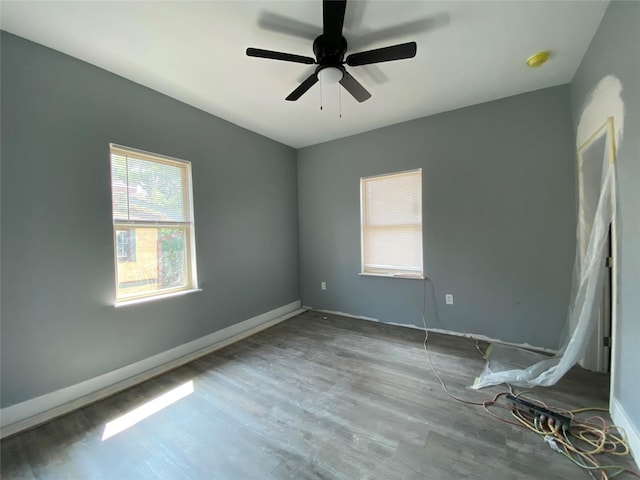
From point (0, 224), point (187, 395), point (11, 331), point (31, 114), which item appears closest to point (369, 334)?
point (187, 395)

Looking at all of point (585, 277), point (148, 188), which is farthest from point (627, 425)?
point (148, 188)

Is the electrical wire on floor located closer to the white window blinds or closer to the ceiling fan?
the ceiling fan

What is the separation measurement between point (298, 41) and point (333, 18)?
1.91ft

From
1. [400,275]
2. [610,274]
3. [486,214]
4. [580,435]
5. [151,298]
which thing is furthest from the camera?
[400,275]

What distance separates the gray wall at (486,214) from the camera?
8.50 feet

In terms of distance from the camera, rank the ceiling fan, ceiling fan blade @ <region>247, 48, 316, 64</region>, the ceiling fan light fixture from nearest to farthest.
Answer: the ceiling fan → ceiling fan blade @ <region>247, 48, 316, 64</region> → the ceiling fan light fixture

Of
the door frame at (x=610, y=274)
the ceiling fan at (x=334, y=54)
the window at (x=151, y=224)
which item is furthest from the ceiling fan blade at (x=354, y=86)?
the window at (x=151, y=224)

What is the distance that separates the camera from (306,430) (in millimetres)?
1666

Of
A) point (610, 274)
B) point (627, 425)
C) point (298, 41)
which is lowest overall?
point (627, 425)

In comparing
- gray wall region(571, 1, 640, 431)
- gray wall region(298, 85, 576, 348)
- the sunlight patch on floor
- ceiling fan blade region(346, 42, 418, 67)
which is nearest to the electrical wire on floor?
gray wall region(571, 1, 640, 431)

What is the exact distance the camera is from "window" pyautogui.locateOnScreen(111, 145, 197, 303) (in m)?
2.31

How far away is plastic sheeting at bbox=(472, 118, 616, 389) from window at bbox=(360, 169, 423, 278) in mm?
1352

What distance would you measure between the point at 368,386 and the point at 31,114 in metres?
3.33

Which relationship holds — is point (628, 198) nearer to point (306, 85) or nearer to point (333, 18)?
point (333, 18)
